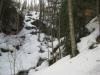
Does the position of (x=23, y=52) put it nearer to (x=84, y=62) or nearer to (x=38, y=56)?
(x=38, y=56)

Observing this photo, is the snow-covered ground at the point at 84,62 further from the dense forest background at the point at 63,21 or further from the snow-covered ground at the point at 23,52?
the snow-covered ground at the point at 23,52

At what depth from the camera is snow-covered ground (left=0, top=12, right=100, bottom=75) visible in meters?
15.2

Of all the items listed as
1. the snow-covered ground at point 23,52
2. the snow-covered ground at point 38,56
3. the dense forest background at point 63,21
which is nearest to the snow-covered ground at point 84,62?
the snow-covered ground at point 38,56

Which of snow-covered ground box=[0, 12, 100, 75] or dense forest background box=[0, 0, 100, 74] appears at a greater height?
dense forest background box=[0, 0, 100, 74]

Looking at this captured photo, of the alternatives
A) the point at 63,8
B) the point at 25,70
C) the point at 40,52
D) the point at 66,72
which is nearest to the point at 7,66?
the point at 25,70

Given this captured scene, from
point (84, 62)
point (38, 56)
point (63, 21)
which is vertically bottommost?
point (38, 56)

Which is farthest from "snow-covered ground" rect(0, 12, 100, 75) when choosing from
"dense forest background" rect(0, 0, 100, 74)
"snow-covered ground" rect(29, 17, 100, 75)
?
"dense forest background" rect(0, 0, 100, 74)

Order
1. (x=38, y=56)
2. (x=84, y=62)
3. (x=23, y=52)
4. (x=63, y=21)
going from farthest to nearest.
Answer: (x=23, y=52) → (x=38, y=56) → (x=63, y=21) → (x=84, y=62)

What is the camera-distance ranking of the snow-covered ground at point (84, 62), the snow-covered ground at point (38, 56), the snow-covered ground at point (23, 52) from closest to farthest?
1. the snow-covered ground at point (84, 62)
2. the snow-covered ground at point (38, 56)
3. the snow-covered ground at point (23, 52)

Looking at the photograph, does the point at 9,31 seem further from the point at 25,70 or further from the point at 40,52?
the point at 25,70

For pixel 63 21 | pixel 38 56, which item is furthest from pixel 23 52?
pixel 63 21

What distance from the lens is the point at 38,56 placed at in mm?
26562

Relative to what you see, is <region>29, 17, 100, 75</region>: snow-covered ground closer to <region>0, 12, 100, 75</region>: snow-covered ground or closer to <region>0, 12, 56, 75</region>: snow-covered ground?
<region>0, 12, 100, 75</region>: snow-covered ground

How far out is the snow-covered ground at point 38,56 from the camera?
1524 cm
